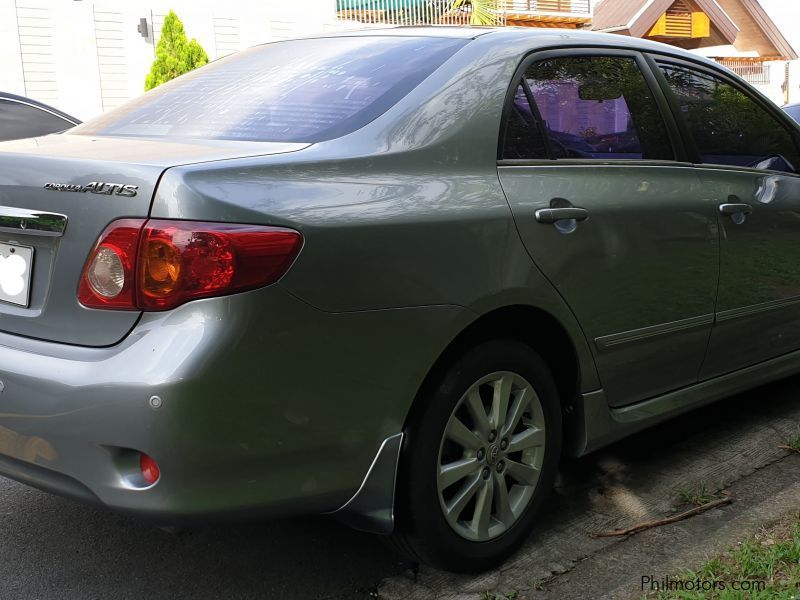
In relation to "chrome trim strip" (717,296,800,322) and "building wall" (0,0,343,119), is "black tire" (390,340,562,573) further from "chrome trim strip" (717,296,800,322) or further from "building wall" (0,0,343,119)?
"building wall" (0,0,343,119)

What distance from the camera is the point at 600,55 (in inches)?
129

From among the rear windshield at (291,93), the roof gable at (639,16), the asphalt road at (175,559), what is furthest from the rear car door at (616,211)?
the roof gable at (639,16)

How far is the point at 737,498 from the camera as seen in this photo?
129 inches

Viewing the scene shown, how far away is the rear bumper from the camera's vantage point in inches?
81.7

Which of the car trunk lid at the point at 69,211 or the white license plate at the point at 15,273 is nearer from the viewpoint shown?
the car trunk lid at the point at 69,211

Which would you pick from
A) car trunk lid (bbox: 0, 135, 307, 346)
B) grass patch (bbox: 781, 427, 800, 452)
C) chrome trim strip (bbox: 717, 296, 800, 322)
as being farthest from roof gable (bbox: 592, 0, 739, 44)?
car trunk lid (bbox: 0, 135, 307, 346)

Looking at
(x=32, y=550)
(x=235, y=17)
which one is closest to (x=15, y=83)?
(x=235, y=17)

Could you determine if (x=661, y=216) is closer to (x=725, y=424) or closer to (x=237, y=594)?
(x=725, y=424)

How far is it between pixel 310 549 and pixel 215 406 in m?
1.05

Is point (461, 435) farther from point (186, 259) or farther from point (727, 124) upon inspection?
point (727, 124)

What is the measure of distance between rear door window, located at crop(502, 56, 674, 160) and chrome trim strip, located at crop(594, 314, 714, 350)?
22.4 inches

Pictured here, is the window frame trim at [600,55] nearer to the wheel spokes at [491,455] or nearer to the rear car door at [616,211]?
the rear car door at [616,211]

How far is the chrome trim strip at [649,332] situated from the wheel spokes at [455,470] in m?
0.59

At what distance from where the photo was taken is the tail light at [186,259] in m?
2.10
